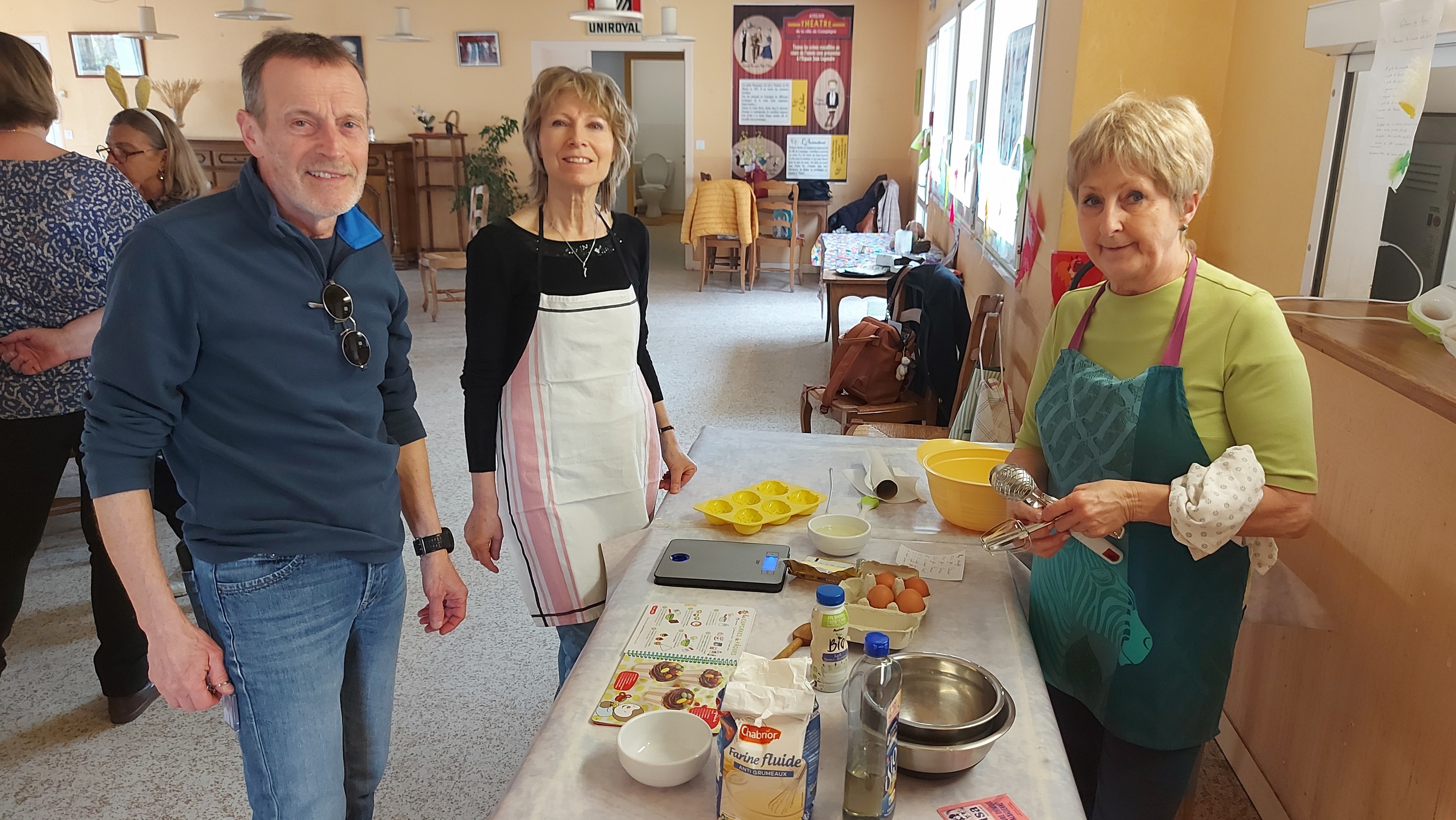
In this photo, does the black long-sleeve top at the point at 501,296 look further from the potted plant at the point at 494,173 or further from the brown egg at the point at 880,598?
the potted plant at the point at 494,173

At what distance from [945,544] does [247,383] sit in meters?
1.19

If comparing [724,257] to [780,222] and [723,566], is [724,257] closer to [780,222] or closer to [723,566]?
[780,222]

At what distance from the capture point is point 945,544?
177 cm

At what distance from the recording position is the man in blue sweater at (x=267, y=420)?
1.22 m

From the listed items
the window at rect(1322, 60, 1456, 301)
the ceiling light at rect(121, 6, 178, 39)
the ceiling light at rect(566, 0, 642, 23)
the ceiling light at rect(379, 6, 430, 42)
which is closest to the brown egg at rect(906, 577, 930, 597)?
the window at rect(1322, 60, 1456, 301)

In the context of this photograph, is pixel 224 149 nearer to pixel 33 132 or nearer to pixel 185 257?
pixel 33 132

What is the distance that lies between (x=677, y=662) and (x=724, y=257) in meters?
8.65

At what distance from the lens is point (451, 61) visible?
964 centimetres

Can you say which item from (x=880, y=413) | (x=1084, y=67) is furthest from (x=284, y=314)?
(x=880, y=413)

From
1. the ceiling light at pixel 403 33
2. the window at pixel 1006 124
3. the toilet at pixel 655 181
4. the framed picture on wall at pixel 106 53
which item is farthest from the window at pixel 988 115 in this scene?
the framed picture on wall at pixel 106 53

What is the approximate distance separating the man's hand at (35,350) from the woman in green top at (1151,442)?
215cm

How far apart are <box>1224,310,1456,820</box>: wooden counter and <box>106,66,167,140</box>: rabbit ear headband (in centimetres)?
314

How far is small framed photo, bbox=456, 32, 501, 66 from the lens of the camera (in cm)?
954

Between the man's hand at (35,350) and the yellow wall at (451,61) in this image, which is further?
the yellow wall at (451,61)
